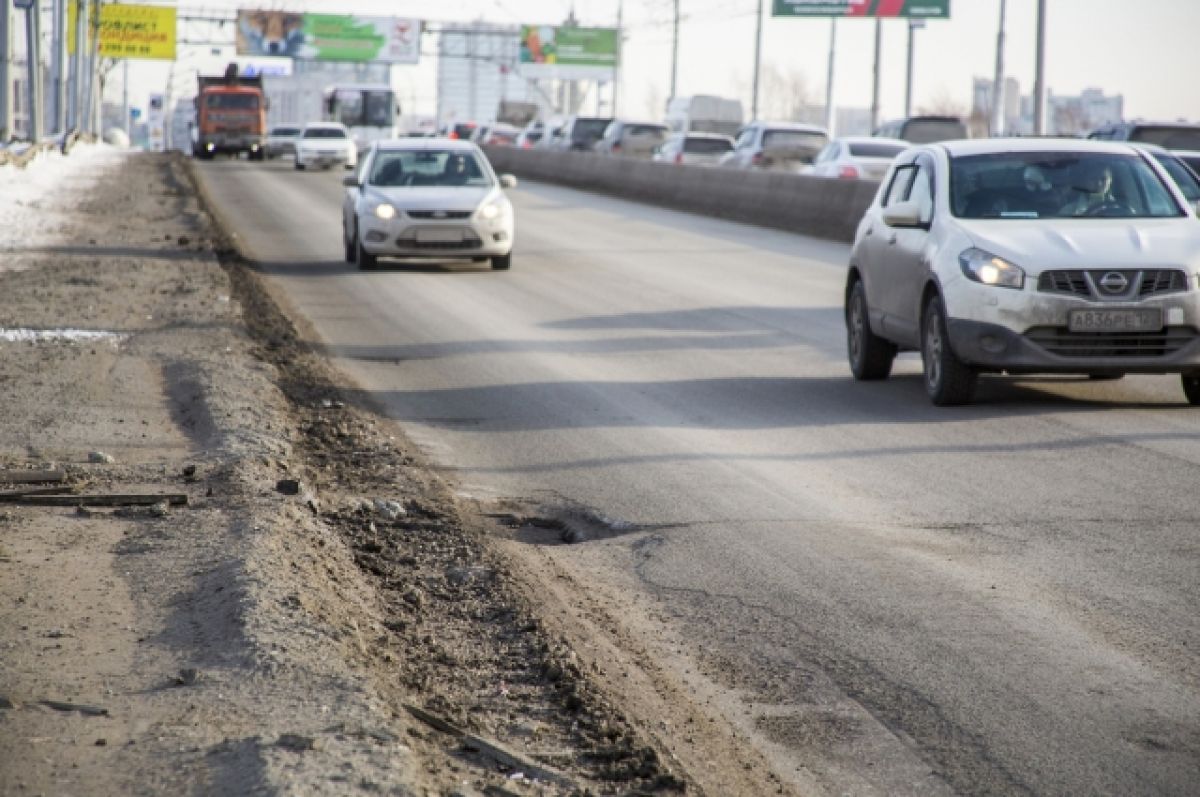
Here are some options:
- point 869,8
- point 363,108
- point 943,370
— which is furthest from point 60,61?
point 943,370

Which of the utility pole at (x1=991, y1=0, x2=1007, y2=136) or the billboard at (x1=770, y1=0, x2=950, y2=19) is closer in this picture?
the utility pole at (x1=991, y1=0, x2=1007, y2=136)

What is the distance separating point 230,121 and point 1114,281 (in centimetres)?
6435

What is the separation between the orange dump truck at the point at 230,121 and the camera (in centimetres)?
7094

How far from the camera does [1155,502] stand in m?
7.68

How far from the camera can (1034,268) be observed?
10344 mm

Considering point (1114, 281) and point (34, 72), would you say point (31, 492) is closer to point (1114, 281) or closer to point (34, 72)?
point (1114, 281)

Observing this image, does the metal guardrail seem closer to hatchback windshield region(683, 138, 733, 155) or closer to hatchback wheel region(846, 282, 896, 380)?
hatchback windshield region(683, 138, 733, 155)

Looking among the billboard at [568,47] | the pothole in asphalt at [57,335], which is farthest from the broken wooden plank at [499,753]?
the billboard at [568,47]

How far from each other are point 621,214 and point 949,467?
2656cm

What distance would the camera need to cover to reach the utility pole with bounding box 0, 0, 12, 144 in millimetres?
41562

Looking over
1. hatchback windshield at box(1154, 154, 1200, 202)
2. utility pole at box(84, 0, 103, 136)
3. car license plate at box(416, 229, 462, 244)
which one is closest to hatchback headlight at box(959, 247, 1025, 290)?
hatchback windshield at box(1154, 154, 1200, 202)

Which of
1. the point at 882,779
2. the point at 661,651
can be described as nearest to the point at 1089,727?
the point at 882,779

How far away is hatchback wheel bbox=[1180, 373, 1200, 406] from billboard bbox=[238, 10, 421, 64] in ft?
321

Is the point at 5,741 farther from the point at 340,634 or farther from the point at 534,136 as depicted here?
the point at 534,136
